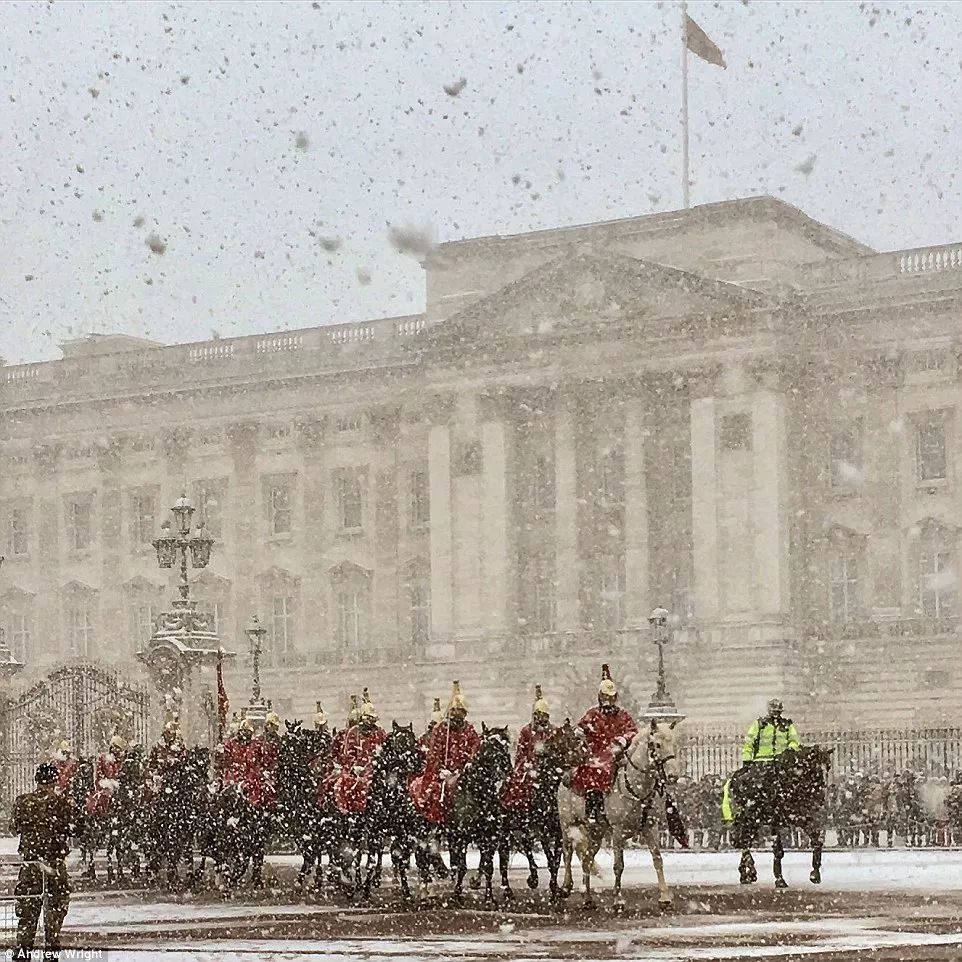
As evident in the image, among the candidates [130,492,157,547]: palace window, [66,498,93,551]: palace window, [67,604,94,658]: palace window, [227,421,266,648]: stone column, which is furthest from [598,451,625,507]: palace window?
[67,604,94,658]: palace window

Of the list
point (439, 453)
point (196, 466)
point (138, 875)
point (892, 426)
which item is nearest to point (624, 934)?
point (138, 875)

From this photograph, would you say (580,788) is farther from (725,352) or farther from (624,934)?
(725,352)

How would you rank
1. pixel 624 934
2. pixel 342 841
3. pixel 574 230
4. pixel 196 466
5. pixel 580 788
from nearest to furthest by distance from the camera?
pixel 624 934 < pixel 580 788 < pixel 342 841 < pixel 574 230 < pixel 196 466

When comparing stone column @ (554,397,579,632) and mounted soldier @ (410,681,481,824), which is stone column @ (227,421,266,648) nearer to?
stone column @ (554,397,579,632)

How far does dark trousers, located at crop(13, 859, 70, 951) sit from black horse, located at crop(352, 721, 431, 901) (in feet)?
23.9

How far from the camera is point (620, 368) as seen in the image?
225ft

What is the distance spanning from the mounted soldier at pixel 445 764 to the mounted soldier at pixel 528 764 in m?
0.49

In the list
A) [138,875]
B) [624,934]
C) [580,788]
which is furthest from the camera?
[138,875]

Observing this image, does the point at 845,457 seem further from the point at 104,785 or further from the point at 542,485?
the point at 104,785

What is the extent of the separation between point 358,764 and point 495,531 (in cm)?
4529

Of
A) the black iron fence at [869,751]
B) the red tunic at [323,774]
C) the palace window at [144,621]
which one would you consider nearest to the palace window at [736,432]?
the black iron fence at [869,751]

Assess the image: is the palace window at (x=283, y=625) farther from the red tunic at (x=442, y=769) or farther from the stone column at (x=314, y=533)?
the red tunic at (x=442, y=769)

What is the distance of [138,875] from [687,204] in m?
41.3

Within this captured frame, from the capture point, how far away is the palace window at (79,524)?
82375mm
